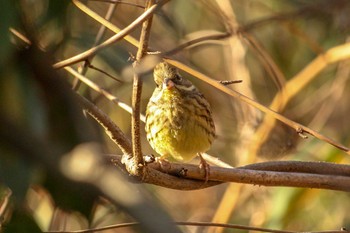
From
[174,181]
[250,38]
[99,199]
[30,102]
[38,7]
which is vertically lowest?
[99,199]

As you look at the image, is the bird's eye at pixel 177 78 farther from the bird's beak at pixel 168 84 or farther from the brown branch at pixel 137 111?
the brown branch at pixel 137 111

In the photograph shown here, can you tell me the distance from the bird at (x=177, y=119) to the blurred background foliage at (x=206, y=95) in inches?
5.2

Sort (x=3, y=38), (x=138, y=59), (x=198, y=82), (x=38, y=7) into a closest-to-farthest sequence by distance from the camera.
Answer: (x=3, y=38) → (x=38, y=7) → (x=138, y=59) → (x=198, y=82)

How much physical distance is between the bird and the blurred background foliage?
0.43ft

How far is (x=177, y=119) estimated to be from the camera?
339 cm

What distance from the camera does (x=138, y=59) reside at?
1633 mm

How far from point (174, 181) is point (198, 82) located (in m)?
2.73

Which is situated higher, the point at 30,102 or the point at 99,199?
the point at 30,102

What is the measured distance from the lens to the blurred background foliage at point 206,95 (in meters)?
1.06

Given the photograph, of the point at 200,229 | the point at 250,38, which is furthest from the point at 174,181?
the point at 250,38

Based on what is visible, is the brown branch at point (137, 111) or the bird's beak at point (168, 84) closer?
the brown branch at point (137, 111)

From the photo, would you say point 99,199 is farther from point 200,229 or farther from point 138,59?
point 200,229

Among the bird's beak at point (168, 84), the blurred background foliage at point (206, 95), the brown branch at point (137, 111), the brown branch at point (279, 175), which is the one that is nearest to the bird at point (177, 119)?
the bird's beak at point (168, 84)

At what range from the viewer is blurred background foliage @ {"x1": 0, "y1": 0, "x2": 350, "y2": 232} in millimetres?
1057
